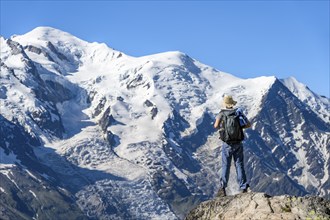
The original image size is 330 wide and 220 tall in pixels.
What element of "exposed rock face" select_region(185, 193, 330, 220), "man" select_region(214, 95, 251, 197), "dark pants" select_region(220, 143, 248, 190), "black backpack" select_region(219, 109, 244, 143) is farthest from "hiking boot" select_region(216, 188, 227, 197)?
"black backpack" select_region(219, 109, 244, 143)

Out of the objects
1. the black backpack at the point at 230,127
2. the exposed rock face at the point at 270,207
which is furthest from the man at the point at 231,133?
the exposed rock face at the point at 270,207

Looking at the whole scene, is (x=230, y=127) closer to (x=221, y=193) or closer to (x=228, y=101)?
(x=228, y=101)

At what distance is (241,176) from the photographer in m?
31.0

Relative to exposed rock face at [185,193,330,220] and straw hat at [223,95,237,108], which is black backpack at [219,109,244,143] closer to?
straw hat at [223,95,237,108]

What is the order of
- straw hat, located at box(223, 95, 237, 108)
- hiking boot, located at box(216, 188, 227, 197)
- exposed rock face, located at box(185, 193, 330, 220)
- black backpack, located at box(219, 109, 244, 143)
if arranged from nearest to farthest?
exposed rock face, located at box(185, 193, 330, 220) < hiking boot, located at box(216, 188, 227, 197) < black backpack, located at box(219, 109, 244, 143) < straw hat, located at box(223, 95, 237, 108)

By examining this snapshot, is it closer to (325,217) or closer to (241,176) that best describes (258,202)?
(325,217)

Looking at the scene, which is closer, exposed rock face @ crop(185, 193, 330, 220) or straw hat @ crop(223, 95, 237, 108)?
exposed rock face @ crop(185, 193, 330, 220)

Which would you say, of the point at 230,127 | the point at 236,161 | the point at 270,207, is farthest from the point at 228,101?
the point at 270,207

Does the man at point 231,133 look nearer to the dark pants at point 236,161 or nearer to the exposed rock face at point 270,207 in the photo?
the dark pants at point 236,161

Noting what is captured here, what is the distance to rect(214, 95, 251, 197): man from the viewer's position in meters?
30.1

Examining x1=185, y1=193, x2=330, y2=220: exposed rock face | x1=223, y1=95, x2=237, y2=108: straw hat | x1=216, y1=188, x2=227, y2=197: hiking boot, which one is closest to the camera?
x1=185, y1=193, x2=330, y2=220: exposed rock face

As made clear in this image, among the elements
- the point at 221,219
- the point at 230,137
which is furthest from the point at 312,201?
the point at 230,137

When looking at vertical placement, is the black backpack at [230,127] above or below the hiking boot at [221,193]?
above

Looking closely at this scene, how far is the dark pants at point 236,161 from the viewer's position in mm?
30766
